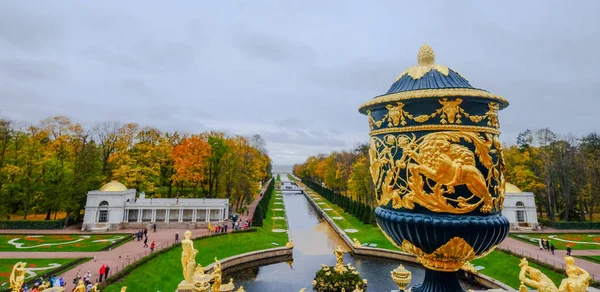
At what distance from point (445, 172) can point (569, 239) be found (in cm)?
2758

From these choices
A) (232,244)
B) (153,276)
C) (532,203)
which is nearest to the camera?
(153,276)

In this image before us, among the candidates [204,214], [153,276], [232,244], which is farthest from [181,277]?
[204,214]

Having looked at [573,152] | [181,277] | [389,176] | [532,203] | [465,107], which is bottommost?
[181,277]

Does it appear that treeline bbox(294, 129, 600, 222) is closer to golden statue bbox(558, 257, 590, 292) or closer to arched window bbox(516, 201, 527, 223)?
arched window bbox(516, 201, 527, 223)

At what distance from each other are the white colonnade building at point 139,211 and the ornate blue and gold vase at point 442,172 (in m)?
25.4

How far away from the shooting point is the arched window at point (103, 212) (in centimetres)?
2575

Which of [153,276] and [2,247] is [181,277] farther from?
[2,247]

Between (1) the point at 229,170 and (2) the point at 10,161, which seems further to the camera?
(1) the point at 229,170

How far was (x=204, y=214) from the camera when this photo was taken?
2792 centimetres

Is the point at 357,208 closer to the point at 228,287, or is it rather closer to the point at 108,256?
the point at 228,287

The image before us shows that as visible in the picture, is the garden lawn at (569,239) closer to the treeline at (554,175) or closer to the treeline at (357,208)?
the treeline at (554,175)

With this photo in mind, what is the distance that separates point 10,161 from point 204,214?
17647 millimetres

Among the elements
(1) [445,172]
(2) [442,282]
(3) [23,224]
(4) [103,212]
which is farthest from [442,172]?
(3) [23,224]

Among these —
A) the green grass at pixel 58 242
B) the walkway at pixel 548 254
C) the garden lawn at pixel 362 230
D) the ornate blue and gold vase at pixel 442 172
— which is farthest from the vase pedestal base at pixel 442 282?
the green grass at pixel 58 242
